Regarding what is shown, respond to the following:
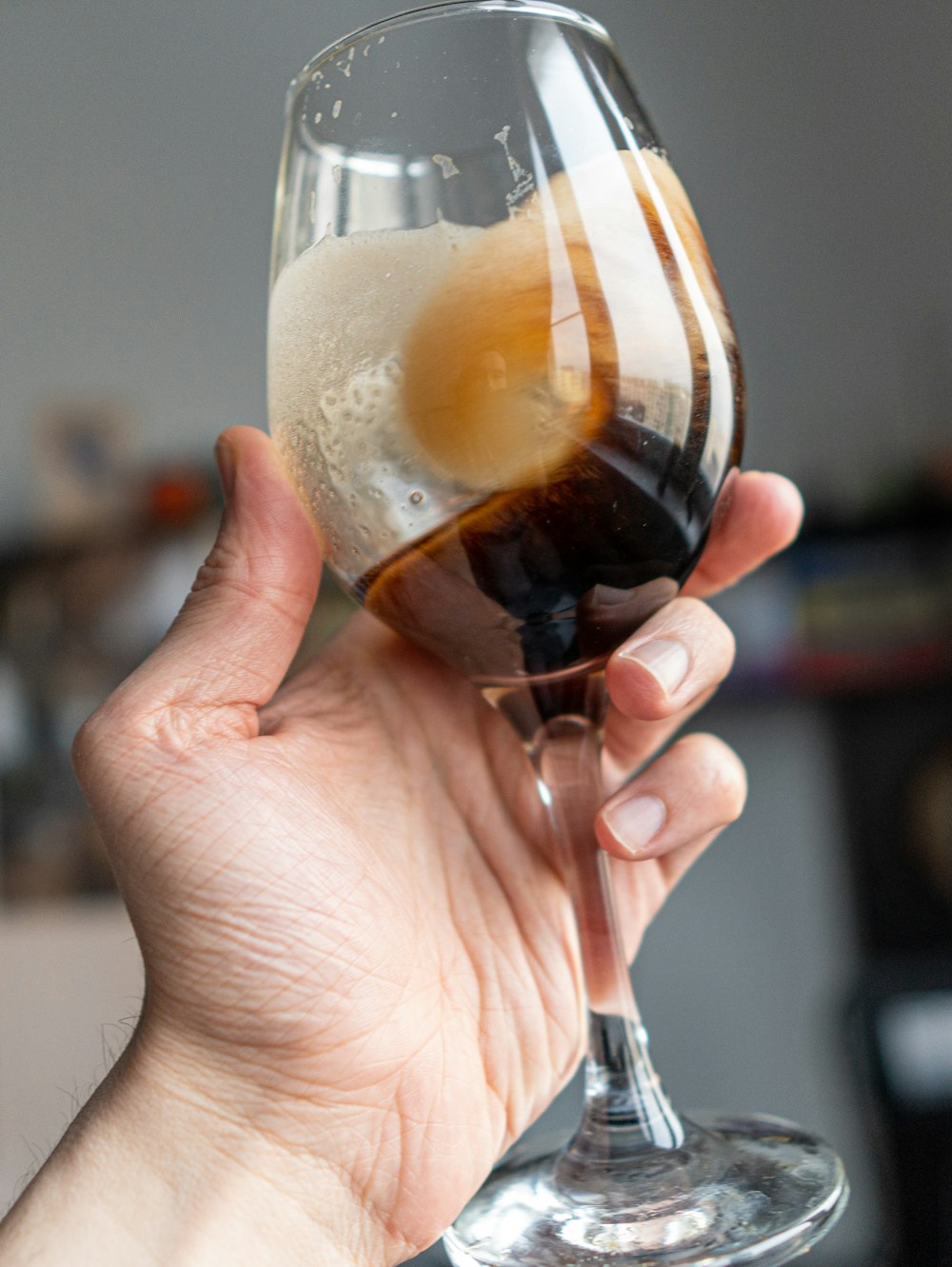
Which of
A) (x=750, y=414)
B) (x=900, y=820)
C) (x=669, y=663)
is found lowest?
(x=900, y=820)

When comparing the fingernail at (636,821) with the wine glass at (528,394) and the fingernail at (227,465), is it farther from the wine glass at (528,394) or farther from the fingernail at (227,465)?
the fingernail at (227,465)

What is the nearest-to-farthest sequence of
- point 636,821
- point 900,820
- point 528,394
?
point 528,394 < point 636,821 < point 900,820

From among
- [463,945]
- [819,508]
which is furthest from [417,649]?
[819,508]

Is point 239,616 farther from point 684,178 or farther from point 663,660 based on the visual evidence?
point 684,178

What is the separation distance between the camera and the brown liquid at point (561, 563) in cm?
44

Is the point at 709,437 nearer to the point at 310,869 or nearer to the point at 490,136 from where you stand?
the point at 490,136

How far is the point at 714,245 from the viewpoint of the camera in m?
3.11

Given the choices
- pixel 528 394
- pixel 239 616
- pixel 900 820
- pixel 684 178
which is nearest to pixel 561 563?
pixel 528 394

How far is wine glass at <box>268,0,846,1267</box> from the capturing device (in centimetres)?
43

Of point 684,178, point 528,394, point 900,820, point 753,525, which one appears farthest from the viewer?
point 684,178

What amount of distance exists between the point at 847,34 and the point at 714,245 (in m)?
0.62

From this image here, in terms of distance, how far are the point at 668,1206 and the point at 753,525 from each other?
37 centimetres

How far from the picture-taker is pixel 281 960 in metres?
0.52

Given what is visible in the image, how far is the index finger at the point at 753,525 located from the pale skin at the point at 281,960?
12 cm
